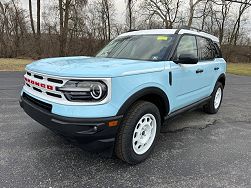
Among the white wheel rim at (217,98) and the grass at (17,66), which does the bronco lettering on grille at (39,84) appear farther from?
the grass at (17,66)

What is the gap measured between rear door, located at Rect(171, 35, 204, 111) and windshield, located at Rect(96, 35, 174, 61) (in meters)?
0.21

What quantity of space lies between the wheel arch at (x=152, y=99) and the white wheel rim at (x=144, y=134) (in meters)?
0.26

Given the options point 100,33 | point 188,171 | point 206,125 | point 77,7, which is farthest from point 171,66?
point 100,33

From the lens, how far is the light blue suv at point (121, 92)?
2.47 meters

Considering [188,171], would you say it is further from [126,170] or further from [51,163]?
[51,163]

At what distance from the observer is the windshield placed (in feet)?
11.6

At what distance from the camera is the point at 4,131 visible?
4.04 meters

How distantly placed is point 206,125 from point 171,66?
2031mm

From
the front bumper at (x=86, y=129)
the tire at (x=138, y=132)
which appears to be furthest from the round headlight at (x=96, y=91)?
the tire at (x=138, y=132)

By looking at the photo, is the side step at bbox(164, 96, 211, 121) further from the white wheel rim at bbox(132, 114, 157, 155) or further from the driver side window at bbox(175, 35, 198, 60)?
the driver side window at bbox(175, 35, 198, 60)

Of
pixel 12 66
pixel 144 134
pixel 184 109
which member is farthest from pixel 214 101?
pixel 12 66

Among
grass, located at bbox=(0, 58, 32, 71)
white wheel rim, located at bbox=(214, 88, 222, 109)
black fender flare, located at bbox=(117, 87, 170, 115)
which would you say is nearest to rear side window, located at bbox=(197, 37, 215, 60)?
white wheel rim, located at bbox=(214, 88, 222, 109)

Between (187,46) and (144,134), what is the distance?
1841 millimetres

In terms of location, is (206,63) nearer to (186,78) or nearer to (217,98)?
(186,78)
